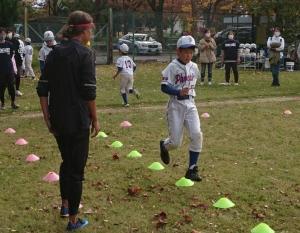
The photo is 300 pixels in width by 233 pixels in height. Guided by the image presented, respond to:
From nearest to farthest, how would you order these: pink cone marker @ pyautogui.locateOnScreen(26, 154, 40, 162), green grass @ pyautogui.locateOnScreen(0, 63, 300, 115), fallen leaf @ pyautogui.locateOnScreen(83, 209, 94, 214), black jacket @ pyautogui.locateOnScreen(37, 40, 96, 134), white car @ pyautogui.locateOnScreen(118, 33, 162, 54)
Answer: black jacket @ pyautogui.locateOnScreen(37, 40, 96, 134)
fallen leaf @ pyautogui.locateOnScreen(83, 209, 94, 214)
pink cone marker @ pyautogui.locateOnScreen(26, 154, 40, 162)
green grass @ pyautogui.locateOnScreen(0, 63, 300, 115)
white car @ pyautogui.locateOnScreen(118, 33, 162, 54)

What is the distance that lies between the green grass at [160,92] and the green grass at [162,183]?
344 centimetres

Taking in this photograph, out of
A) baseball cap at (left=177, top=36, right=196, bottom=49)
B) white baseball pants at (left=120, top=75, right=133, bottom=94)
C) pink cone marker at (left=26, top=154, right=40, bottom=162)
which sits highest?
baseball cap at (left=177, top=36, right=196, bottom=49)

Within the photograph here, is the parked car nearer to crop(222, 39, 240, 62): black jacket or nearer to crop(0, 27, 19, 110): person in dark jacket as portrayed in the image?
crop(222, 39, 240, 62): black jacket

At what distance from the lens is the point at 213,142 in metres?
9.16

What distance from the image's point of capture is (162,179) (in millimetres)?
6812

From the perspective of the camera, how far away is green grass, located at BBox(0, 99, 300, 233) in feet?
17.5

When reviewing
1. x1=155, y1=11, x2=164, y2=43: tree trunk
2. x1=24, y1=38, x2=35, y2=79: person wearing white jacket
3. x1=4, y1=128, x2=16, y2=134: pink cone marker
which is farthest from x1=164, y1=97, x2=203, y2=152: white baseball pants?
x1=155, y1=11, x2=164, y2=43: tree trunk

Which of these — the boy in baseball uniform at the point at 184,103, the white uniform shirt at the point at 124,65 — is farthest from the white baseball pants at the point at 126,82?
the boy in baseball uniform at the point at 184,103

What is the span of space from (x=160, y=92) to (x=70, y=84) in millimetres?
11808

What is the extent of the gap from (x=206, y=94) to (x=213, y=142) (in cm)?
677

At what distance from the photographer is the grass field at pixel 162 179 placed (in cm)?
A: 535

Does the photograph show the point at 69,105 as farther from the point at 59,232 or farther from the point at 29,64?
the point at 29,64

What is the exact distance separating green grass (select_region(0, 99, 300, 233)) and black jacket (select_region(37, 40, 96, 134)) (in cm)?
110

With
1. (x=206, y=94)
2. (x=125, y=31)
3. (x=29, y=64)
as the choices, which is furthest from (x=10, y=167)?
(x=125, y=31)
